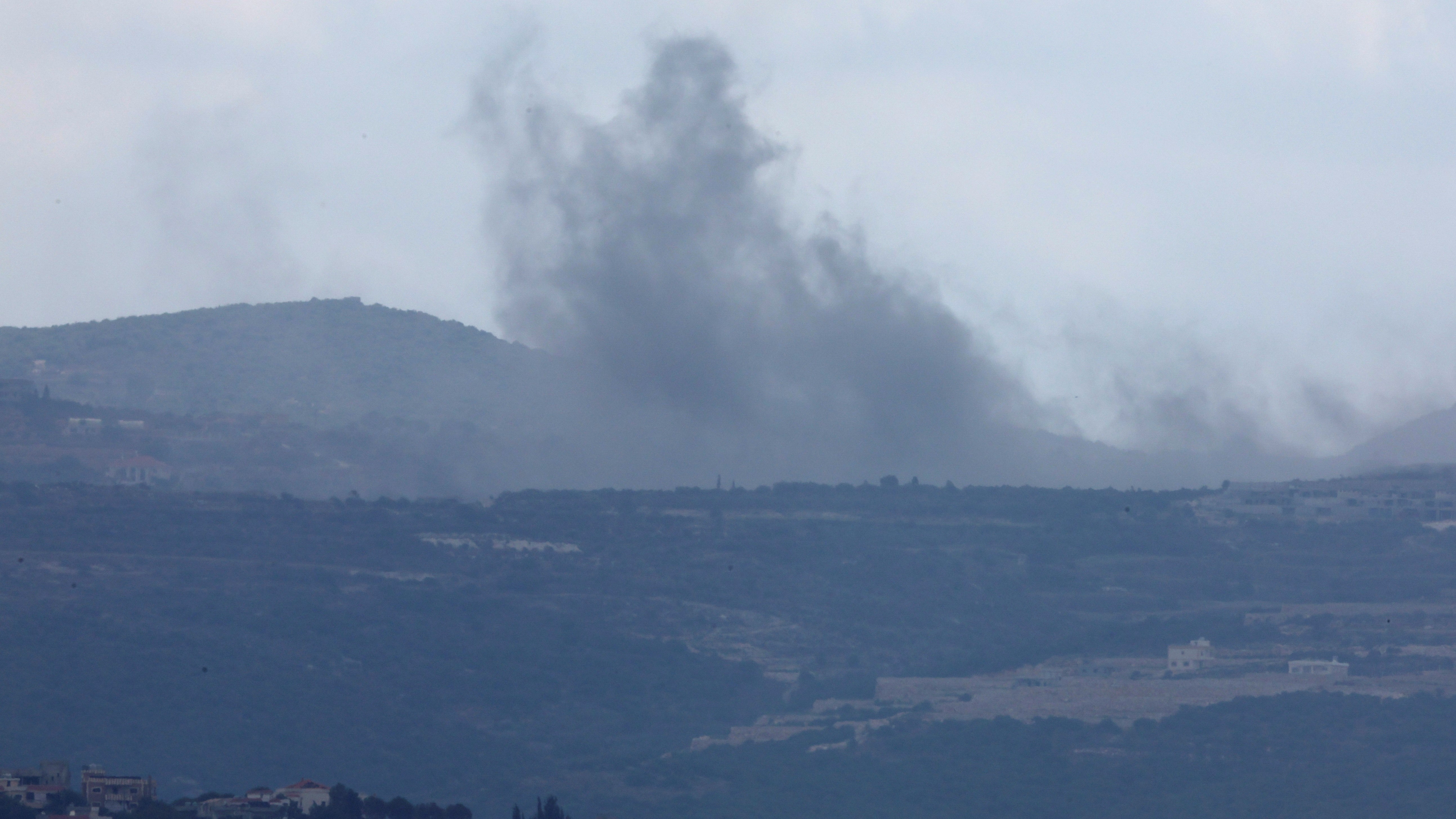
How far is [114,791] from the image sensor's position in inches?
3418

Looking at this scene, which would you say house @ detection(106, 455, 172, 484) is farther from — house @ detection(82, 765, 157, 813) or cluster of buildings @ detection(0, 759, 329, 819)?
house @ detection(82, 765, 157, 813)

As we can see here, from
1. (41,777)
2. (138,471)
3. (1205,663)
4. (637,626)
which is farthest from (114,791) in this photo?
(138,471)

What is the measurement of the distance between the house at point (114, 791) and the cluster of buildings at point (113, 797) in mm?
16

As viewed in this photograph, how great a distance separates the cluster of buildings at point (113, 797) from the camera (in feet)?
268

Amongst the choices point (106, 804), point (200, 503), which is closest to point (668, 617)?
point (200, 503)

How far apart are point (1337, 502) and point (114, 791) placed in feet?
271

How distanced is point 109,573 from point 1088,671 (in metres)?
42.7

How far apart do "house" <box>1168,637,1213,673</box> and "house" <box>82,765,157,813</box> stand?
52.0m

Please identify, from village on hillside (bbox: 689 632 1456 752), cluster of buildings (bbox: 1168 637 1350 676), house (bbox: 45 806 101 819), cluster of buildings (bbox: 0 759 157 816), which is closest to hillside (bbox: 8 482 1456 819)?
village on hillside (bbox: 689 632 1456 752)

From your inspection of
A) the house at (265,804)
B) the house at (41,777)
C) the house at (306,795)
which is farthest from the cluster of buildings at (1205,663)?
the house at (41,777)

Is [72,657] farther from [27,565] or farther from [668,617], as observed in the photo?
[668,617]

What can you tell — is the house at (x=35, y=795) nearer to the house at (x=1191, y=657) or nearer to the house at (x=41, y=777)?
the house at (x=41, y=777)

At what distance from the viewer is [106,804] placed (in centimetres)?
8462

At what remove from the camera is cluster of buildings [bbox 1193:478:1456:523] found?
151750mm
